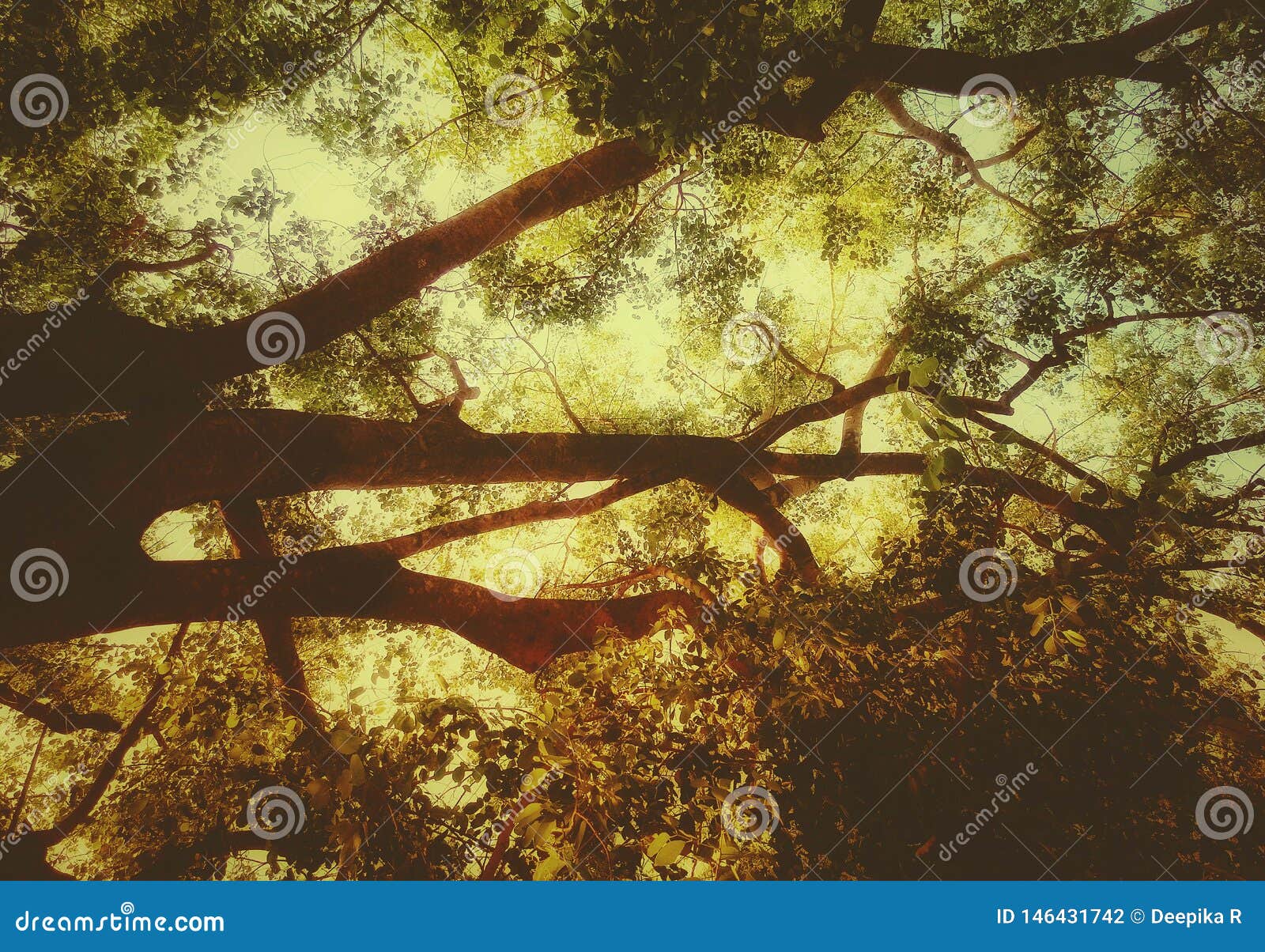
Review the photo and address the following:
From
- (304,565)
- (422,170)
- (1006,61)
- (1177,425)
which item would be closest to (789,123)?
(1006,61)

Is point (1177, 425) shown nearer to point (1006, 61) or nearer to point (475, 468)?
point (1006, 61)

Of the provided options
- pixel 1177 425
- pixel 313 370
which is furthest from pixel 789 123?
pixel 1177 425

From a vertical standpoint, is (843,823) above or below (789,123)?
below

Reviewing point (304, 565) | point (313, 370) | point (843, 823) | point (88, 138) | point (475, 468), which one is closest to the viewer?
point (843, 823)

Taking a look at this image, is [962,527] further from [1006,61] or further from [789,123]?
[1006,61]

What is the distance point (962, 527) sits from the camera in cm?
434

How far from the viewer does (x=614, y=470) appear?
5574 mm

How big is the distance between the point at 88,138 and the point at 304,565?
5.78 meters

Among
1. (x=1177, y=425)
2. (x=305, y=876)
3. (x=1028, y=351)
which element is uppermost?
(x=1177, y=425)

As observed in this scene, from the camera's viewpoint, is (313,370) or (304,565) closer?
(304,565)

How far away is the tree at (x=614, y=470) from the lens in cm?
343

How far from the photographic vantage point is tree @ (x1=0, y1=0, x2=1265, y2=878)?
3.43 m

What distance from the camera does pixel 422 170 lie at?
729cm

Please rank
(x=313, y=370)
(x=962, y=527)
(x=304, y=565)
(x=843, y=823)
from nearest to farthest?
(x=843, y=823) < (x=304, y=565) < (x=962, y=527) < (x=313, y=370)
